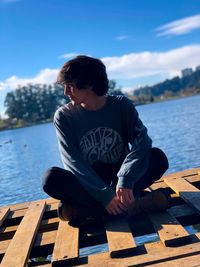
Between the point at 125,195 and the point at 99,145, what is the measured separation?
0.75 metres

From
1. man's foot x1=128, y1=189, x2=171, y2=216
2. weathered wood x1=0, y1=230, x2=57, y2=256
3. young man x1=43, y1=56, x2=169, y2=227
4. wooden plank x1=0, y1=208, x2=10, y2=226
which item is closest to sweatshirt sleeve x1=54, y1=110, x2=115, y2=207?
young man x1=43, y1=56, x2=169, y2=227

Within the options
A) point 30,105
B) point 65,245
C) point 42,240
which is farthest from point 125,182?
point 30,105

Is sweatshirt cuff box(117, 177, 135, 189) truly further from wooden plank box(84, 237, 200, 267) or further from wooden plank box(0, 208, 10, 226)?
wooden plank box(0, 208, 10, 226)

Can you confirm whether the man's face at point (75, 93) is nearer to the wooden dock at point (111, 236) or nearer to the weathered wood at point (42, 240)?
the wooden dock at point (111, 236)

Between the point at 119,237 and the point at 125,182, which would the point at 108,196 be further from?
the point at 119,237

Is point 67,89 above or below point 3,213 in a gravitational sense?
above

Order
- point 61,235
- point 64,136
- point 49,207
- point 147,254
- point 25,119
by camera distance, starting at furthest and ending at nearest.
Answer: point 25,119
point 49,207
point 64,136
point 61,235
point 147,254

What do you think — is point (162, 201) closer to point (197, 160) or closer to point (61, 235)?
point (61, 235)

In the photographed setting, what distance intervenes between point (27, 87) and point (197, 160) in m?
163

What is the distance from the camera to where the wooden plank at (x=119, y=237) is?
3766mm

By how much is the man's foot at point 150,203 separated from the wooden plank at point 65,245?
0.69 m

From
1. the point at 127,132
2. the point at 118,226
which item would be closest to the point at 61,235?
the point at 118,226

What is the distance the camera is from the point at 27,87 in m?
175

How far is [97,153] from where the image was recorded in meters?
4.99
